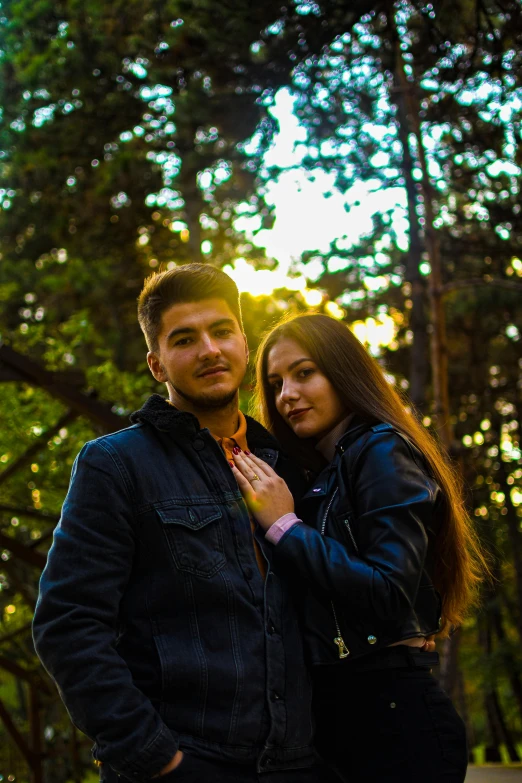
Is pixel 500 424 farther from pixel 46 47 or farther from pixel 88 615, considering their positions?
pixel 88 615

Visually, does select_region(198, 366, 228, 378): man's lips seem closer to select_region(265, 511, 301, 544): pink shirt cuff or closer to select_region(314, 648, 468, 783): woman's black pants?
select_region(265, 511, 301, 544): pink shirt cuff

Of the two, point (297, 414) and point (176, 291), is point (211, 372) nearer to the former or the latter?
point (176, 291)

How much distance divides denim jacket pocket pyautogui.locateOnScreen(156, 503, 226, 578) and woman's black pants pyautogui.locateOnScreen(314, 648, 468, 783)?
0.57 metres

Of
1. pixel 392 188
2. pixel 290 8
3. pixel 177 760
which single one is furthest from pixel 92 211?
pixel 177 760

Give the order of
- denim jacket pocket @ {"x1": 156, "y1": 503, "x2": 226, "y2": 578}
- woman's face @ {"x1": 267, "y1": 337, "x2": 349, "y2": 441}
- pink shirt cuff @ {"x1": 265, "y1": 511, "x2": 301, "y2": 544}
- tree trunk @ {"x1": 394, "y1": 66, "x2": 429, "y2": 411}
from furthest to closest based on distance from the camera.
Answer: tree trunk @ {"x1": 394, "y1": 66, "x2": 429, "y2": 411}
woman's face @ {"x1": 267, "y1": 337, "x2": 349, "y2": 441}
pink shirt cuff @ {"x1": 265, "y1": 511, "x2": 301, "y2": 544}
denim jacket pocket @ {"x1": 156, "y1": 503, "x2": 226, "y2": 578}

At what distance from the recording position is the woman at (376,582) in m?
2.51

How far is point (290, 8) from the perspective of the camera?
896 cm

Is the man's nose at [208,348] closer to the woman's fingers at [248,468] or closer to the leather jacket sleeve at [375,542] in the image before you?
the woman's fingers at [248,468]

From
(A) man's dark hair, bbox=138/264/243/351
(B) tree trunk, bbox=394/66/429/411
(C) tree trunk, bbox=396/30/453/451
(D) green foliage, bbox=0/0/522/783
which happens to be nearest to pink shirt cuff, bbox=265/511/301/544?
(A) man's dark hair, bbox=138/264/243/351

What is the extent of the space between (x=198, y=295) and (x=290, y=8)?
712 cm

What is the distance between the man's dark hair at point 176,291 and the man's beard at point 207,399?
0.20 metres

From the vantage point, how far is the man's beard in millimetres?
2859

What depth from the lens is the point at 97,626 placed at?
89.3 inches

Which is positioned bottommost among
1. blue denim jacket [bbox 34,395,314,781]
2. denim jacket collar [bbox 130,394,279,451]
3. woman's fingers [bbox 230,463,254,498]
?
blue denim jacket [bbox 34,395,314,781]
